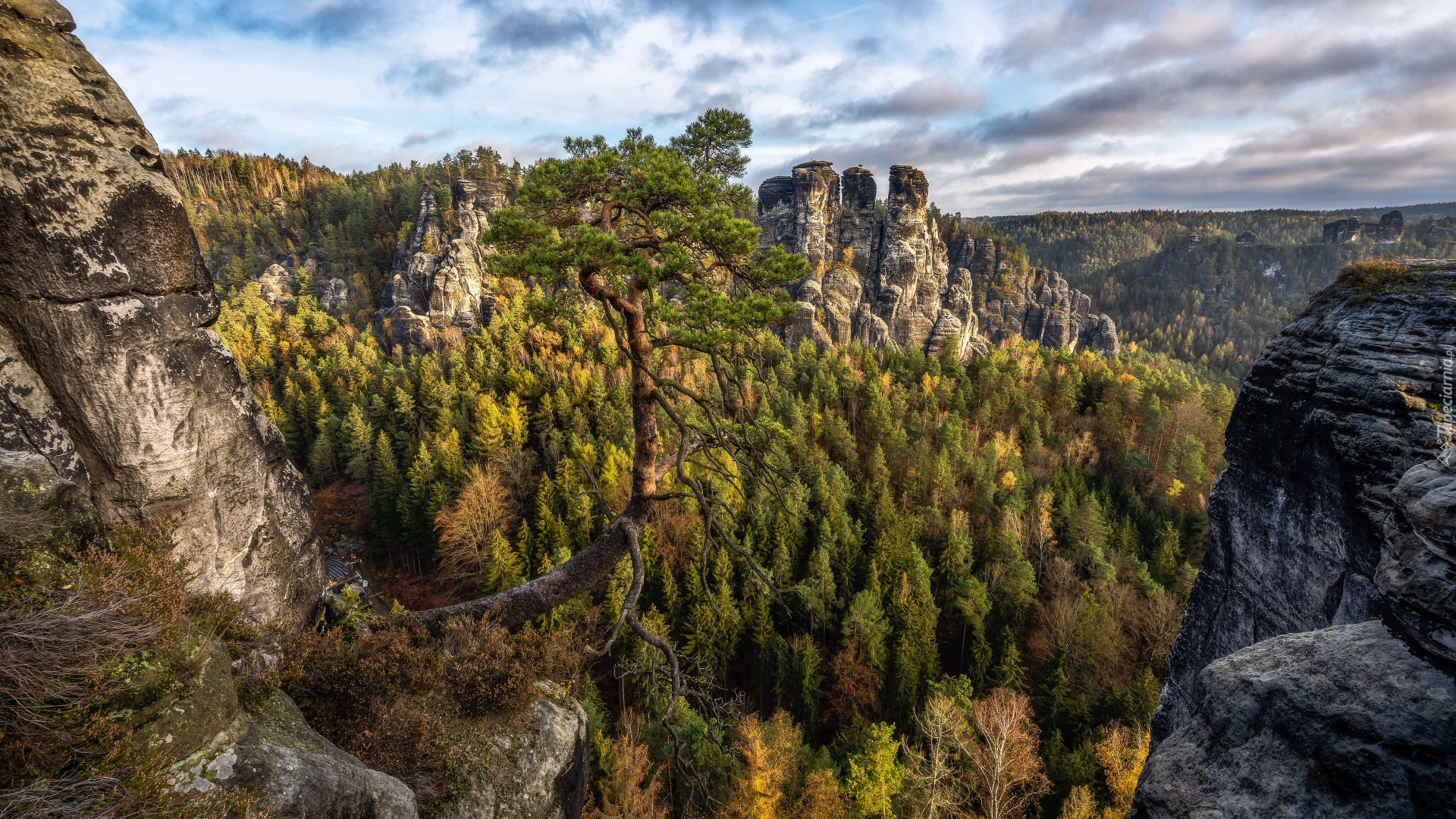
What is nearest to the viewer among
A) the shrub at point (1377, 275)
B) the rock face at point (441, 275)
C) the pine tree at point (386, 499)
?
the shrub at point (1377, 275)

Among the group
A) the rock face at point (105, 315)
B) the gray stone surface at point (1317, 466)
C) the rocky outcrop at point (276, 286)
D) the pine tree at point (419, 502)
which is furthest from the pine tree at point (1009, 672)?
the rocky outcrop at point (276, 286)

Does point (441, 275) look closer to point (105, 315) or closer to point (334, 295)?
point (334, 295)

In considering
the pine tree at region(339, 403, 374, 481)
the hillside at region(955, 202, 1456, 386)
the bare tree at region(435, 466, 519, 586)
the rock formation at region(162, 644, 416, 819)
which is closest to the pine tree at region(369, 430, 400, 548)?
the bare tree at region(435, 466, 519, 586)

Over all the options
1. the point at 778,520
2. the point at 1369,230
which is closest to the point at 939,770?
the point at 778,520

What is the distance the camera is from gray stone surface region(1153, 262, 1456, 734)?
845 cm

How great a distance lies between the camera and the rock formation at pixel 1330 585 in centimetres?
360

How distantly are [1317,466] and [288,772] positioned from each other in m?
15.2

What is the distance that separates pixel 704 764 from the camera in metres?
17.3

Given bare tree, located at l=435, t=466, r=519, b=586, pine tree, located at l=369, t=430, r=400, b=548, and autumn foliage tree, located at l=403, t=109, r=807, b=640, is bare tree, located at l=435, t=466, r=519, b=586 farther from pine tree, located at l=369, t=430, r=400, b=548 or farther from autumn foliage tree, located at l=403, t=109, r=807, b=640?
autumn foliage tree, located at l=403, t=109, r=807, b=640

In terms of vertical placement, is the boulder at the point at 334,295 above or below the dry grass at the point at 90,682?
above

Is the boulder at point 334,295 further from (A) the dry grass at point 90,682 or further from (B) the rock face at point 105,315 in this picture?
(A) the dry grass at point 90,682

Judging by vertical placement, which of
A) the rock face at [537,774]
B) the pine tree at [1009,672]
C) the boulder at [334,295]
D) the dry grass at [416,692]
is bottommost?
the pine tree at [1009,672]

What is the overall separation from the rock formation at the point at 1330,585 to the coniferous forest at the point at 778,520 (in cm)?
375

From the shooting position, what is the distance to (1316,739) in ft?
12.5
